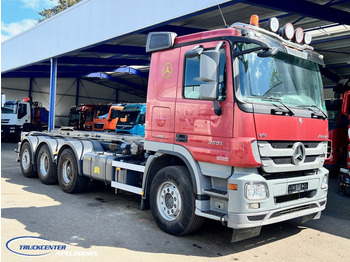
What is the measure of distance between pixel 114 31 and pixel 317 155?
9.24 m

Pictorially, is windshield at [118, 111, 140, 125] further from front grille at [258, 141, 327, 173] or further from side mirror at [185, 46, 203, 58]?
front grille at [258, 141, 327, 173]

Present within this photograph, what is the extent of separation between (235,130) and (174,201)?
1.49 meters

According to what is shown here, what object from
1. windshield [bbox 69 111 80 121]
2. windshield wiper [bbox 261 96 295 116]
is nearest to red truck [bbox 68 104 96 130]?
windshield [bbox 69 111 80 121]

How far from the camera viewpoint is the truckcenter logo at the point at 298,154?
448cm

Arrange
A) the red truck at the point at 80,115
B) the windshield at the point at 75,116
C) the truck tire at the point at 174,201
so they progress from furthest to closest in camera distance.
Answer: the windshield at the point at 75,116 < the red truck at the point at 80,115 < the truck tire at the point at 174,201

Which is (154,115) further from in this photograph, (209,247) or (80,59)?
(80,59)

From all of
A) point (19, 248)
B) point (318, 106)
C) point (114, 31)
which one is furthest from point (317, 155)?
point (114, 31)

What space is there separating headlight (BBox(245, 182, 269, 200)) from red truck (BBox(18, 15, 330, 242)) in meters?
0.01

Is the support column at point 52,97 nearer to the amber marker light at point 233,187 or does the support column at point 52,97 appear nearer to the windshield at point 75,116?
the windshield at point 75,116

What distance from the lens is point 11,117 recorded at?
861 inches

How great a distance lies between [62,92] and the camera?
3219 centimetres

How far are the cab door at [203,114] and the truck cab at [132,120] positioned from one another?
10805mm

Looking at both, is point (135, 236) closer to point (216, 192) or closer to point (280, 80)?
point (216, 192)

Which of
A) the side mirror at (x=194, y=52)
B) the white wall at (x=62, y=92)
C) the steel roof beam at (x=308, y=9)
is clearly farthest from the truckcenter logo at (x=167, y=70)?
the white wall at (x=62, y=92)
